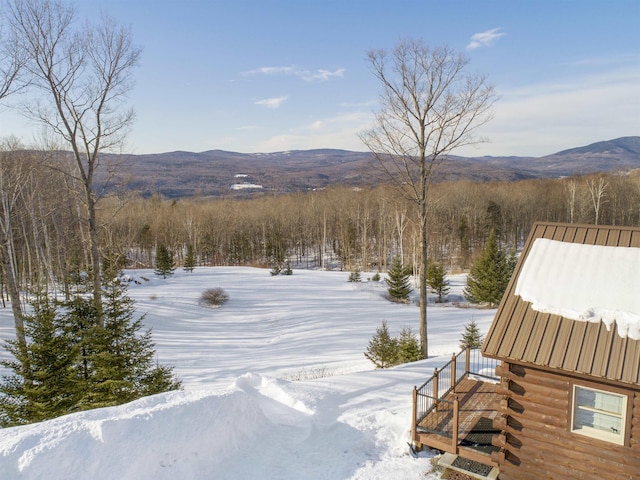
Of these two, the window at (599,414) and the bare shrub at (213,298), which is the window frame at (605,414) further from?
the bare shrub at (213,298)

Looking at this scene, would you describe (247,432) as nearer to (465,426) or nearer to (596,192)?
(465,426)

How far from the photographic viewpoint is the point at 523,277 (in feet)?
24.2

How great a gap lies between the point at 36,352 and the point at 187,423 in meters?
5.00

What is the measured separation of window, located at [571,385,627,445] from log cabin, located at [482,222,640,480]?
0.01 meters

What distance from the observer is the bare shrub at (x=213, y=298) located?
2748 centimetres

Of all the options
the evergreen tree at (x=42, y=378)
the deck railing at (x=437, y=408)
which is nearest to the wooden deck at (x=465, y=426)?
the deck railing at (x=437, y=408)

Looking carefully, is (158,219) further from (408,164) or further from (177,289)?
(408,164)

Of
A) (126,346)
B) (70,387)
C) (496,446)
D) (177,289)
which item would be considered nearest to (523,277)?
(496,446)

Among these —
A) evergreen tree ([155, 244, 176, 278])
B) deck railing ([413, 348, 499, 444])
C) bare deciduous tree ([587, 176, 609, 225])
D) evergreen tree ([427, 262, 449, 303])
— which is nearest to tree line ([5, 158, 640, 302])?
bare deciduous tree ([587, 176, 609, 225])

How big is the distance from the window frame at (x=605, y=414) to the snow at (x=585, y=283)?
0.97 meters

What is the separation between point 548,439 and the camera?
6.31 meters

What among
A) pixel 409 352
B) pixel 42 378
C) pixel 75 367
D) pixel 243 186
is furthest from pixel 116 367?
pixel 243 186

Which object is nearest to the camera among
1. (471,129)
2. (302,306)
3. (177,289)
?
(471,129)

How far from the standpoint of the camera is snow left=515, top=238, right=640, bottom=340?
6207 millimetres
